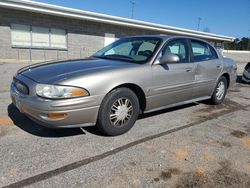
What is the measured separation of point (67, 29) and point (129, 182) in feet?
51.1

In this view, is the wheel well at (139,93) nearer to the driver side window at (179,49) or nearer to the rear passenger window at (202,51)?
the driver side window at (179,49)

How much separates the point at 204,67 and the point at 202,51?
0.41m

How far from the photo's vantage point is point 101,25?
18.5 m

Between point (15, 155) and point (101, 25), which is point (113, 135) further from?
point (101, 25)

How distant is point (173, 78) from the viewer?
172 inches

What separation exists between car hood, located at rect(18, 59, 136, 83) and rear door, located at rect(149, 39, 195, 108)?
546 millimetres

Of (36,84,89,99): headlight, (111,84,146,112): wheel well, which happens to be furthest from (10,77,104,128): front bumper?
(111,84,146,112): wheel well

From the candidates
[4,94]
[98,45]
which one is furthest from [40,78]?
[98,45]

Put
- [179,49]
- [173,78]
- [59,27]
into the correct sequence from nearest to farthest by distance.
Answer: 1. [173,78]
2. [179,49]
3. [59,27]

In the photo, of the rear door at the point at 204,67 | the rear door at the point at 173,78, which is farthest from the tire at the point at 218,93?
the rear door at the point at 173,78

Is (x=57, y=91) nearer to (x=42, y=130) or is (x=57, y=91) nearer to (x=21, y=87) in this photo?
(x=21, y=87)

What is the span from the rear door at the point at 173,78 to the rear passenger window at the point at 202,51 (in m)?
0.27

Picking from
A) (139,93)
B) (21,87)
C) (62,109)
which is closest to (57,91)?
(62,109)

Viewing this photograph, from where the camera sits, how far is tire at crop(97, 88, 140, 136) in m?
3.53
